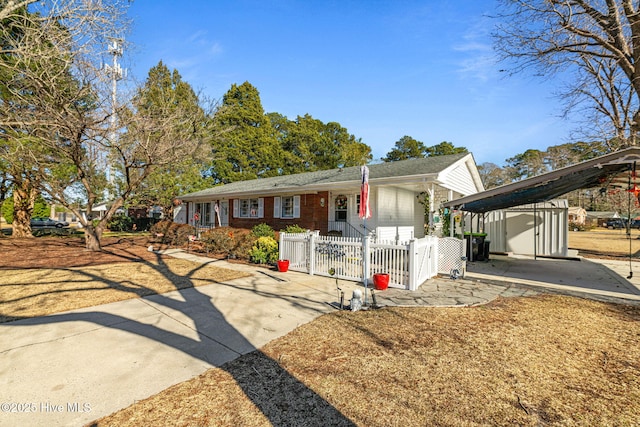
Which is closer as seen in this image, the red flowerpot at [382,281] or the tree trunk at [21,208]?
the red flowerpot at [382,281]

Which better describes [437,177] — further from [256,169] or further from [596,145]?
[256,169]

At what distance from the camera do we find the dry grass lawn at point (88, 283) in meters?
5.53

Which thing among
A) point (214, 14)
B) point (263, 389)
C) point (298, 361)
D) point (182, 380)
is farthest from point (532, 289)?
point (214, 14)

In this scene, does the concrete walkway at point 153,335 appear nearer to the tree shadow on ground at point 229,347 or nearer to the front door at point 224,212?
the tree shadow on ground at point 229,347

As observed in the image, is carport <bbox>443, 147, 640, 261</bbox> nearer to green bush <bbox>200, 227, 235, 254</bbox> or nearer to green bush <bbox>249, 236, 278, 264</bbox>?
green bush <bbox>249, 236, 278, 264</bbox>

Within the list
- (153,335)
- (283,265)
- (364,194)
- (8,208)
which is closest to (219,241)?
(283,265)

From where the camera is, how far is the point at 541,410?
8.63 feet

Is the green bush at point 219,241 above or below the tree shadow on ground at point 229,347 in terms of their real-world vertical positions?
above

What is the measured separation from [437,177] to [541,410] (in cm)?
865

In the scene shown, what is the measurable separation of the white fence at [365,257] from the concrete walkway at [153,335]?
1.52ft

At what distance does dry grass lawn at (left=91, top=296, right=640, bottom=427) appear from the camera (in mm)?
2527

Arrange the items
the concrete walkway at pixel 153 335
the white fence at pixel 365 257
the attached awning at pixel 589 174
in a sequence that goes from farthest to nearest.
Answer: the white fence at pixel 365 257, the attached awning at pixel 589 174, the concrete walkway at pixel 153 335

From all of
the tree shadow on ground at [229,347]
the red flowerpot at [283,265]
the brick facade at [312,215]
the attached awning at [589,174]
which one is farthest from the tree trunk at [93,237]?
the attached awning at [589,174]

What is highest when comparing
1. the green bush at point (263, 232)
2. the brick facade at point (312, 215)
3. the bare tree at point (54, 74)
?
the bare tree at point (54, 74)
